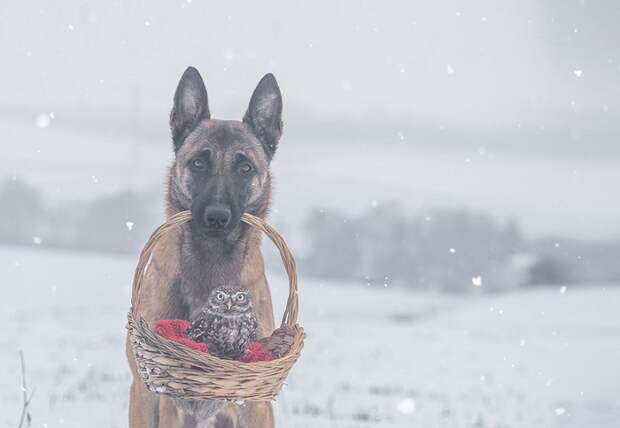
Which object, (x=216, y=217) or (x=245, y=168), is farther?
(x=245, y=168)

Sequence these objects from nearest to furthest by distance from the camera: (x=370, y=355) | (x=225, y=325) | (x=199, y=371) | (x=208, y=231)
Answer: (x=199, y=371) → (x=225, y=325) → (x=208, y=231) → (x=370, y=355)

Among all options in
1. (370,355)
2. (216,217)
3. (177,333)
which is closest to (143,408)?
(177,333)

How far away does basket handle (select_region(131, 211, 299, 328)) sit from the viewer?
110 inches

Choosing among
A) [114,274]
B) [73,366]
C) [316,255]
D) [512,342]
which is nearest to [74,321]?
[114,274]

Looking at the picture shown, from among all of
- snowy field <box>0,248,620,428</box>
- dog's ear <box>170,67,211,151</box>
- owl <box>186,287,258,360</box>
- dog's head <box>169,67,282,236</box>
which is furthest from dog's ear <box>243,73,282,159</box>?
snowy field <box>0,248,620,428</box>

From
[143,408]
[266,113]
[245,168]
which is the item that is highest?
[266,113]

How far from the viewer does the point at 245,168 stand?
10.2 feet

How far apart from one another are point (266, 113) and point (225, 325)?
1081 mm

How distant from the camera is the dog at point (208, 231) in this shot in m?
3.03

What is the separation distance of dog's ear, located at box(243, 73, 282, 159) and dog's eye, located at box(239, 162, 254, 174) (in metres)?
0.21

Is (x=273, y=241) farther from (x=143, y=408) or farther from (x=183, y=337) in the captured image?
(x=143, y=408)

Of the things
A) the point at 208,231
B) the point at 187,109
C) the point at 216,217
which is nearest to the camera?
the point at 216,217

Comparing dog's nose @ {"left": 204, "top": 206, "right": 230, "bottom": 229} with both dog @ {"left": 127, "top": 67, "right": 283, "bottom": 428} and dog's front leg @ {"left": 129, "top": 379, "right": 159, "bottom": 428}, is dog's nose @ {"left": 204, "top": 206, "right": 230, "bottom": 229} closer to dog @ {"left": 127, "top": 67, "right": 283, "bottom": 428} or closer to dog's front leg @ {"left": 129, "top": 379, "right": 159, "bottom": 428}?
dog @ {"left": 127, "top": 67, "right": 283, "bottom": 428}

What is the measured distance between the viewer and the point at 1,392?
16.3 feet
